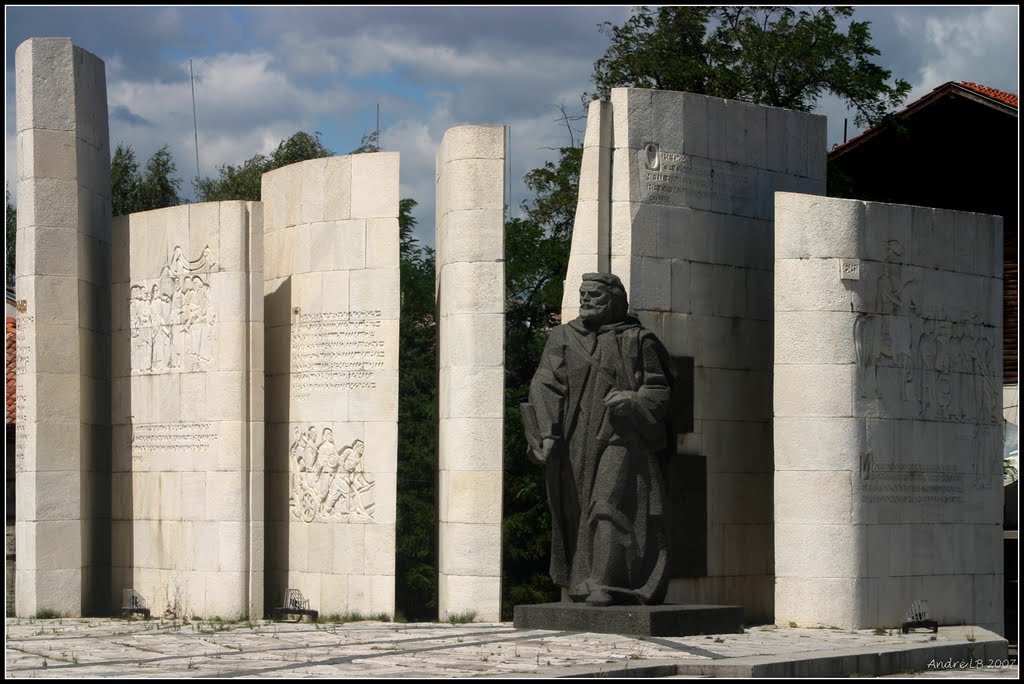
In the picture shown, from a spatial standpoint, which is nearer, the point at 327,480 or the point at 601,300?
the point at 601,300

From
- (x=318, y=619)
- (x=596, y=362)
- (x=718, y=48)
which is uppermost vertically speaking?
(x=718, y=48)

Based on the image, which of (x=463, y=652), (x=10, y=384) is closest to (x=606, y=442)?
(x=463, y=652)

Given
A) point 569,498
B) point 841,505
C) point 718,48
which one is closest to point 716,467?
point 841,505

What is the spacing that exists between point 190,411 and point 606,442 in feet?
19.9

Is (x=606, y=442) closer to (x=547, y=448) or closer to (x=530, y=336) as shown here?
(x=547, y=448)

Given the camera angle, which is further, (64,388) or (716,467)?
(64,388)

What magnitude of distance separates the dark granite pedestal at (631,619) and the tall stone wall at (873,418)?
5.16ft

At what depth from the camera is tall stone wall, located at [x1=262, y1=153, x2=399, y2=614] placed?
57.9 ft

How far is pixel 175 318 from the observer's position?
735 inches

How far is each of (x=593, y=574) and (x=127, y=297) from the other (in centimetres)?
771

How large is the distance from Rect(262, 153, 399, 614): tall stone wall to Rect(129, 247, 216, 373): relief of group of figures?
0.89 metres

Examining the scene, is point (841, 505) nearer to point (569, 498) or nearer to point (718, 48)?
point (569, 498)

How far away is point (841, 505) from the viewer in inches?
623

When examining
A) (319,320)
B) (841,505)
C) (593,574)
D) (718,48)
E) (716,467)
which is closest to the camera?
(593,574)
